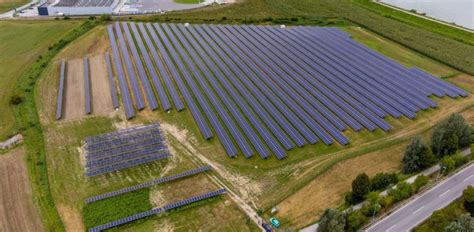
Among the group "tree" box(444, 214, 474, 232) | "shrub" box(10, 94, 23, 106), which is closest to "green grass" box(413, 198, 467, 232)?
"tree" box(444, 214, 474, 232)

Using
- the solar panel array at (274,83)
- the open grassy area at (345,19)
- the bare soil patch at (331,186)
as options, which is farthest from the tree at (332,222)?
the open grassy area at (345,19)

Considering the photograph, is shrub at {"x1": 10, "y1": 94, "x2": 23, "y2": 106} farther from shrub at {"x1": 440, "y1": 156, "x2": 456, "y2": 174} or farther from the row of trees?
shrub at {"x1": 440, "y1": 156, "x2": 456, "y2": 174}

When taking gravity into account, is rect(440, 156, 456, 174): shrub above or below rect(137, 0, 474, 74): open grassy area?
below

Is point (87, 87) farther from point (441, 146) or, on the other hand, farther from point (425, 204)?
point (441, 146)

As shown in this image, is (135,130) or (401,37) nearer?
(135,130)

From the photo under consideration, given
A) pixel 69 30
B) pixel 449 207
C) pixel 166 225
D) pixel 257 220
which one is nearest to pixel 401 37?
pixel 449 207

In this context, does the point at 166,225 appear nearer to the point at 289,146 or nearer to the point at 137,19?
the point at 289,146

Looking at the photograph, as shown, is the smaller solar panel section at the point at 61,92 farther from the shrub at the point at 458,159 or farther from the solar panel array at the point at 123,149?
the shrub at the point at 458,159
